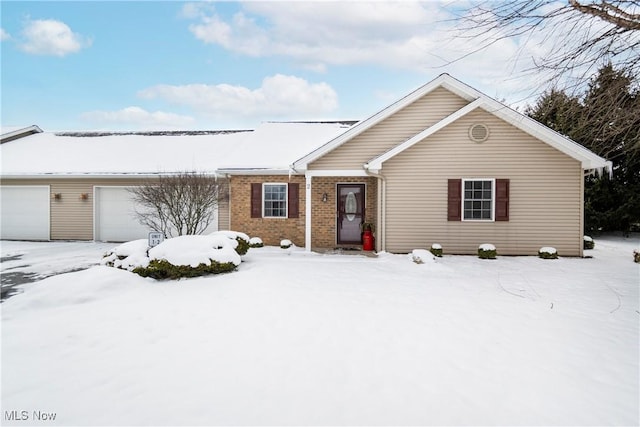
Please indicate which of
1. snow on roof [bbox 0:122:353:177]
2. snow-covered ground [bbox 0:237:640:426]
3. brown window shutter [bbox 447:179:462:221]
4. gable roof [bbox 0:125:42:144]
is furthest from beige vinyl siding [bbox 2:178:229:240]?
brown window shutter [bbox 447:179:462:221]

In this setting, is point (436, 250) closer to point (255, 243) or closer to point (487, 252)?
point (487, 252)

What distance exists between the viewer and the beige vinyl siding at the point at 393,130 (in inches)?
425

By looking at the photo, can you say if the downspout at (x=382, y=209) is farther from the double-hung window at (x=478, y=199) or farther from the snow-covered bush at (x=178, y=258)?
the snow-covered bush at (x=178, y=258)

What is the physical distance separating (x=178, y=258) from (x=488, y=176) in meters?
8.88

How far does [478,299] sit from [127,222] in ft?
44.3

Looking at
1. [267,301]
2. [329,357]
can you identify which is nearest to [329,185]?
[267,301]

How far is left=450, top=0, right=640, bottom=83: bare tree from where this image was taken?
174 inches

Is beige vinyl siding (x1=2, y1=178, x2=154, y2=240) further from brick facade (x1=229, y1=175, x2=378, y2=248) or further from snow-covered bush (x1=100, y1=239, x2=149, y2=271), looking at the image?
snow-covered bush (x1=100, y1=239, x2=149, y2=271)

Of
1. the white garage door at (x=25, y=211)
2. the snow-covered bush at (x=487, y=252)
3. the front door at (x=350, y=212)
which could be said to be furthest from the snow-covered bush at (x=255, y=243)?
the white garage door at (x=25, y=211)

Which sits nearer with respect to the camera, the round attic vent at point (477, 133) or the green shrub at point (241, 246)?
the green shrub at point (241, 246)

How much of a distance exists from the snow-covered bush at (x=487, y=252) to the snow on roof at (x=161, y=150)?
705 centimetres

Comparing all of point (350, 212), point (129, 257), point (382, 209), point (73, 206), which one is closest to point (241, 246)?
point (129, 257)

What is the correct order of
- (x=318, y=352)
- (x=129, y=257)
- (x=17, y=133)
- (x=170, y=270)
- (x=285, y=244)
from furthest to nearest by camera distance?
(x=17, y=133) < (x=285, y=244) < (x=129, y=257) < (x=170, y=270) < (x=318, y=352)

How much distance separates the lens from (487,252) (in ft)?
30.6
